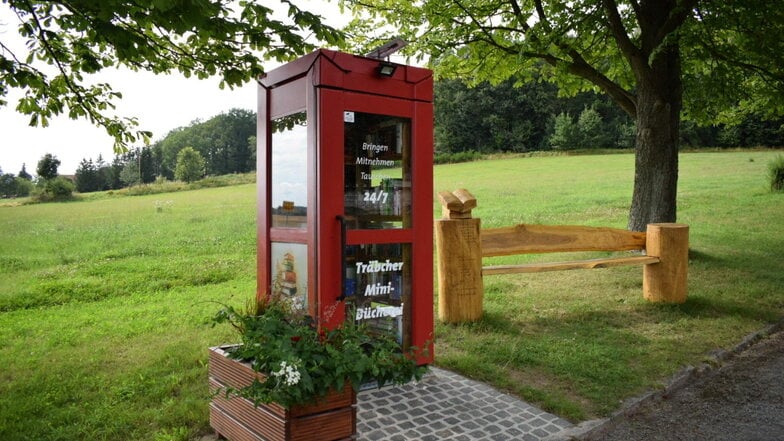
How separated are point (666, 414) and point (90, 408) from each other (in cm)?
425

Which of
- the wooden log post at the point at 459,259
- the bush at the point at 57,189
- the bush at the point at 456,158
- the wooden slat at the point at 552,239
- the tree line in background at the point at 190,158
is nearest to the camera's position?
the wooden log post at the point at 459,259

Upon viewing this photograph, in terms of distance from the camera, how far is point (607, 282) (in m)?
8.50

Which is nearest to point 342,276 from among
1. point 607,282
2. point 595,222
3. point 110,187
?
point 607,282

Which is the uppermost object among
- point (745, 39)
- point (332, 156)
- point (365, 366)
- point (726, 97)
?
point (745, 39)

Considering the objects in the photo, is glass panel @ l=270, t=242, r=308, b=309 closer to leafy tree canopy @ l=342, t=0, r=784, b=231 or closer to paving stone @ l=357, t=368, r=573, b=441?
paving stone @ l=357, t=368, r=573, b=441

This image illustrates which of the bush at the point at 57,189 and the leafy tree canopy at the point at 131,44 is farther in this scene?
the bush at the point at 57,189

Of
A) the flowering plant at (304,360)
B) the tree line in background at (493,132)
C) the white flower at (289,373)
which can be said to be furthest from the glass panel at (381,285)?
the tree line in background at (493,132)

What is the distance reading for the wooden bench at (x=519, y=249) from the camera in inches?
238

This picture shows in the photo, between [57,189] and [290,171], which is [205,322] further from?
[57,189]

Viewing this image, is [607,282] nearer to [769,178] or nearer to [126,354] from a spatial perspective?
[126,354]

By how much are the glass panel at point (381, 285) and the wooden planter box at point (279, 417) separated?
132 cm

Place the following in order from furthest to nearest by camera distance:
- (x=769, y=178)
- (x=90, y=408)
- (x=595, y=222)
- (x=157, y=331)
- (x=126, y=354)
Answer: (x=769, y=178), (x=595, y=222), (x=157, y=331), (x=126, y=354), (x=90, y=408)

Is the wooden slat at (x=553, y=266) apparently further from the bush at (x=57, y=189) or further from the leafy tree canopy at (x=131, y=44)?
the bush at (x=57, y=189)

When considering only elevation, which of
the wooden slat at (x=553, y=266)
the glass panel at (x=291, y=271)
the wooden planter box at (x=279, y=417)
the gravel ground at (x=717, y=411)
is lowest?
the gravel ground at (x=717, y=411)
